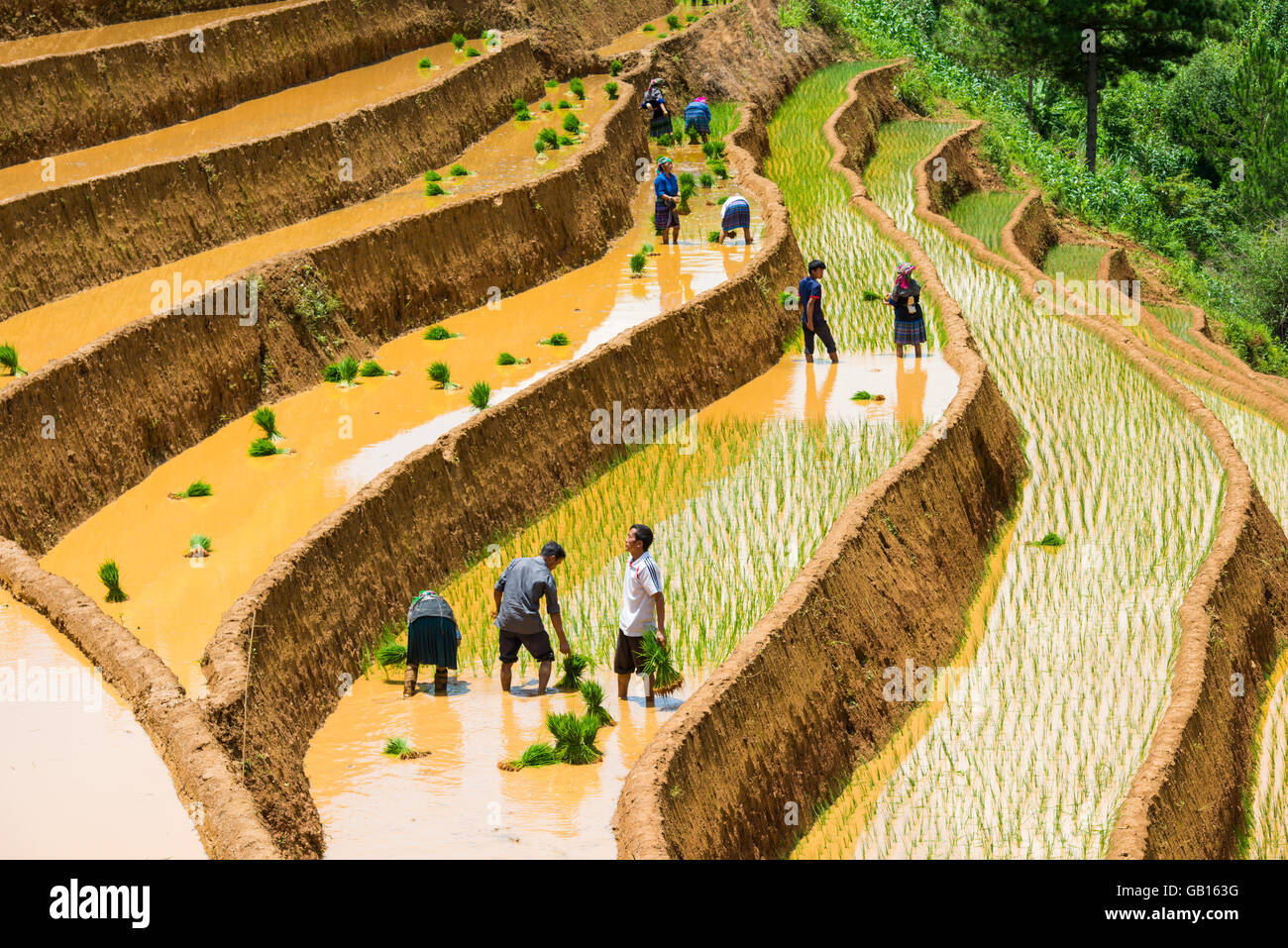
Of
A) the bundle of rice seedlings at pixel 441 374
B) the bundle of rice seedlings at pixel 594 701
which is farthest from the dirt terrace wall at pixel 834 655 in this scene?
the bundle of rice seedlings at pixel 441 374

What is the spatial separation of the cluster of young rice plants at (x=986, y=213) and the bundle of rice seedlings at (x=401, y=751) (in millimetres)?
19469

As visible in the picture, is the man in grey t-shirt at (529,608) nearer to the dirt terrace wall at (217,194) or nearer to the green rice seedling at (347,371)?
the green rice seedling at (347,371)

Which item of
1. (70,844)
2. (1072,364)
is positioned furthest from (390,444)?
(1072,364)

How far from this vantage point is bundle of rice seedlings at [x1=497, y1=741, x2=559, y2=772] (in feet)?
33.1

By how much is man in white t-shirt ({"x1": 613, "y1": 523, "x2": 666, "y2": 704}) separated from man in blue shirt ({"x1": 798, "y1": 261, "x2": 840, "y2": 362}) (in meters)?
8.26

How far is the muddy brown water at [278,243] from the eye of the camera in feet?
52.0

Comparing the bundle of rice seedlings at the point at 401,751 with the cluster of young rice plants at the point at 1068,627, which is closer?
the bundle of rice seedlings at the point at 401,751

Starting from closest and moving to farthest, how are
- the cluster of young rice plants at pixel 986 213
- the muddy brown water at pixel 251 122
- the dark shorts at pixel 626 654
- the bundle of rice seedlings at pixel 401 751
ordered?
1. the bundle of rice seedlings at pixel 401 751
2. the dark shorts at pixel 626 654
3. the muddy brown water at pixel 251 122
4. the cluster of young rice plants at pixel 986 213

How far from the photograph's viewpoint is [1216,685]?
1192 centimetres

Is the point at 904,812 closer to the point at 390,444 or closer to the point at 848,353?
the point at 390,444

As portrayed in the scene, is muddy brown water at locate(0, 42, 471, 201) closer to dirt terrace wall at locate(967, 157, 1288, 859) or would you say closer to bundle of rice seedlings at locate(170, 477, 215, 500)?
bundle of rice seedlings at locate(170, 477, 215, 500)

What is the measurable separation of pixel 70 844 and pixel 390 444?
7.31 m

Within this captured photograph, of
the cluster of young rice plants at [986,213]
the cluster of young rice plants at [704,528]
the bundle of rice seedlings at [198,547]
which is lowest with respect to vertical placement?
Result: the cluster of young rice plants at [704,528]

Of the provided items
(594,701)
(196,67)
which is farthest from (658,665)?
(196,67)
